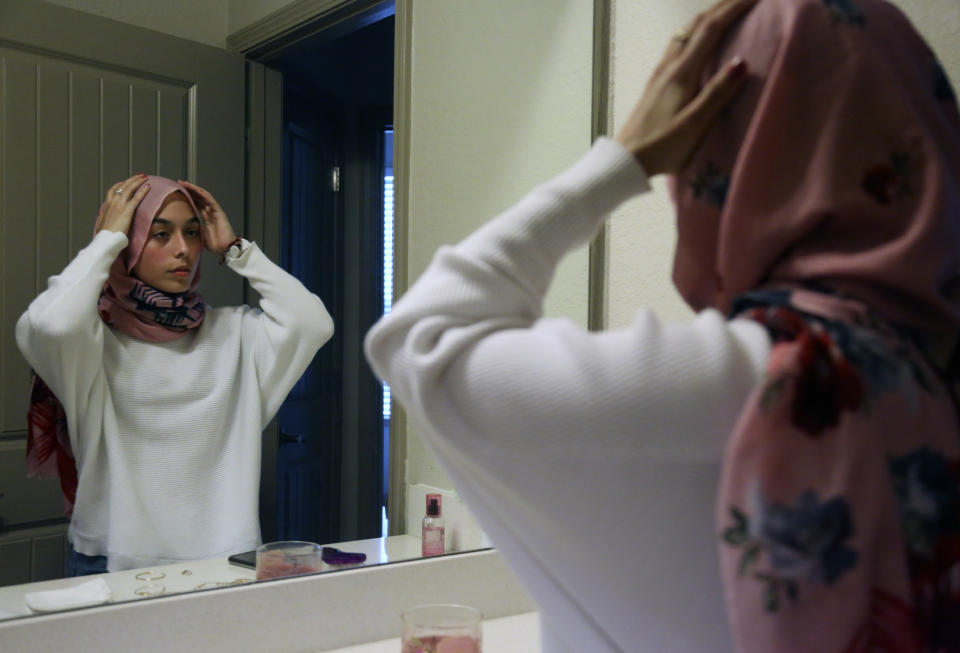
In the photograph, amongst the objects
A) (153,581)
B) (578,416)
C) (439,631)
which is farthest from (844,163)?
(153,581)

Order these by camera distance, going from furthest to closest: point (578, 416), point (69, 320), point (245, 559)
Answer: point (245, 559) → point (69, 320) → point (578, 416)

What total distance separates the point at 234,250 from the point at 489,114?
0.44m

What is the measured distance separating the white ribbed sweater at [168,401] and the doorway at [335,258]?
0.03m

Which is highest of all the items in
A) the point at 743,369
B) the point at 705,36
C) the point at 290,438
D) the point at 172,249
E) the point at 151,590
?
the point at 705,36

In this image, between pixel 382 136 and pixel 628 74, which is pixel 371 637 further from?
pixel 628 74

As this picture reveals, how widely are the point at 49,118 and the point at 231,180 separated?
7.8 inches

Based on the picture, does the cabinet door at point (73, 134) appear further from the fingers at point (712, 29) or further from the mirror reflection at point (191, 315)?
the fingers at point (712, 29)

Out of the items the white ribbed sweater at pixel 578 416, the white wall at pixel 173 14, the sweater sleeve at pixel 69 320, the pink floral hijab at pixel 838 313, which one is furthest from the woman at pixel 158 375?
the pink floral hijab at pixel 838 313

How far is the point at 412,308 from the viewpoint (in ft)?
1.69

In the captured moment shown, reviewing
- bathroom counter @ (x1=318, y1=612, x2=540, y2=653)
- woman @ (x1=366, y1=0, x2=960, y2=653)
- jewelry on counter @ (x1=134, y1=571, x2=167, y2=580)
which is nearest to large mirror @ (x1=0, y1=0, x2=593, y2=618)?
jewelry on counter @ (x1=134, y1=571, x2=167, y2=580)

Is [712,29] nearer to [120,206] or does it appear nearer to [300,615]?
[120,206]

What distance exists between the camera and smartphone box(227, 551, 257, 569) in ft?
3.30

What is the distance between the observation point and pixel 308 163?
1024 mm

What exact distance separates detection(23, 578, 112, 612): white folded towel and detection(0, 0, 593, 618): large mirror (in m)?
0.01
